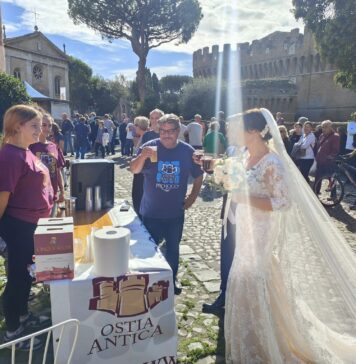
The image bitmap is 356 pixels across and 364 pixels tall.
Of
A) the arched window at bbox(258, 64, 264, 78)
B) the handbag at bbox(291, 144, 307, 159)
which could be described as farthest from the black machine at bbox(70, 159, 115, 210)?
the arched window at bbox(258, 64, 264, 78)

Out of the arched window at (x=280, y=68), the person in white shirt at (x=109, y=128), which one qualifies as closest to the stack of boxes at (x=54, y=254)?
the person in white shirt at (x=109, y=128)

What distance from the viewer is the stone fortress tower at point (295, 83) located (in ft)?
109

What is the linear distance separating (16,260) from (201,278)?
7.67 ft

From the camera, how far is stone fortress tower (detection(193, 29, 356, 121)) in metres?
33.4

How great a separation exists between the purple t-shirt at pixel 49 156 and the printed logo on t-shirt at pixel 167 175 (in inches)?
53.0

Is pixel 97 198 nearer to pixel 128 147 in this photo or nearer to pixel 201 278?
pixel 201 278

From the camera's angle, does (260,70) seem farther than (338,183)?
Yes

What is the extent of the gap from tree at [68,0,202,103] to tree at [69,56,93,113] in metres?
22.0

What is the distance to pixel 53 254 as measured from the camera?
2.23 meters

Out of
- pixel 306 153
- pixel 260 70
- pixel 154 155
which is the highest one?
pixel 260 70

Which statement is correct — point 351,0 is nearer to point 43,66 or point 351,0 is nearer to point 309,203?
point 309,203

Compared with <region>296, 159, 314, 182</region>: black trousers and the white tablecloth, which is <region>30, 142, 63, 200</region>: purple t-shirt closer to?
the white tablecloth

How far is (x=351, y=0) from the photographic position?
15.1 meters

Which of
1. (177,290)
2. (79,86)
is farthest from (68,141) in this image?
(79,86)
